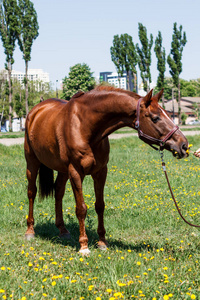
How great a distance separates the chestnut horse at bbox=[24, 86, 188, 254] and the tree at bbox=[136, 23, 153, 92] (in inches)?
2284

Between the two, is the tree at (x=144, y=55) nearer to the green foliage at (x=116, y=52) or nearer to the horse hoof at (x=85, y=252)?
the green foliage at (x=116, y=52)

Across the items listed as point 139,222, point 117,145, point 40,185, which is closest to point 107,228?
point 139,222

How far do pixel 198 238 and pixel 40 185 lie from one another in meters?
2.75

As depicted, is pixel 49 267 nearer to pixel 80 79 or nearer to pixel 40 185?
pixel 40 185

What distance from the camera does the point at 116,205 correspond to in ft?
24.6

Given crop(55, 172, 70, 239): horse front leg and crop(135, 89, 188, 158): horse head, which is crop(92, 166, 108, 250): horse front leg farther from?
crop(135, 89, 188, 158): horse head

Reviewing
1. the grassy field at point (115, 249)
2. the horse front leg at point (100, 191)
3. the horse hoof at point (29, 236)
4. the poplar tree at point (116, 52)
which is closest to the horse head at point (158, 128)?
the horse front leg at point (100, 191)

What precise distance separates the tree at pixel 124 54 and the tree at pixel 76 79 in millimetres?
5871

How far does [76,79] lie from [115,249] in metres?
66.9

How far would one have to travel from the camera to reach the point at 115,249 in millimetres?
5090

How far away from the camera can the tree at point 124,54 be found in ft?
220

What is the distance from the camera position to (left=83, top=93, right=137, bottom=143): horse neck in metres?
4.45

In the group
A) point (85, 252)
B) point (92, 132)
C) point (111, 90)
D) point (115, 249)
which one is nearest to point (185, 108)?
point (115, 249)

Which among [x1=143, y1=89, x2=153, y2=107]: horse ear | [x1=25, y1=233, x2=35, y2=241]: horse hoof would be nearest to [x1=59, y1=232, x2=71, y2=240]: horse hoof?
[x1=25, y1=233, x2=35, y2=241]: horse hoof
